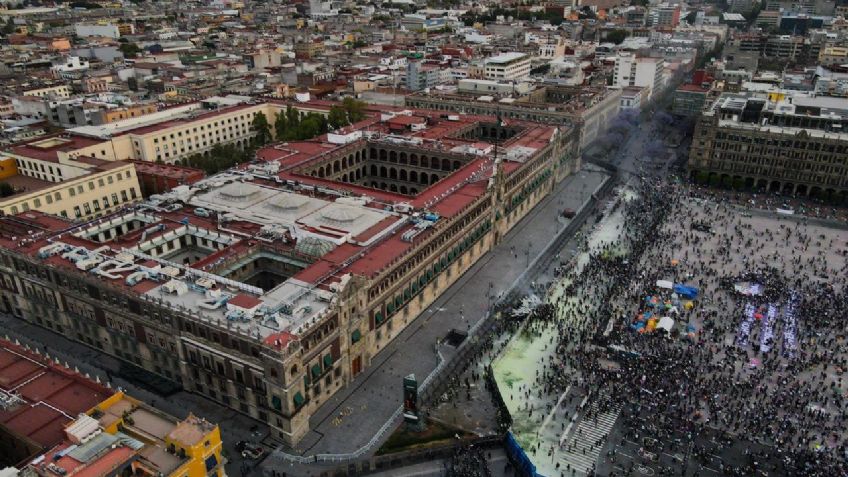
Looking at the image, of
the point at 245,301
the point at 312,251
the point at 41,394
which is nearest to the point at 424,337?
the point at 312,251

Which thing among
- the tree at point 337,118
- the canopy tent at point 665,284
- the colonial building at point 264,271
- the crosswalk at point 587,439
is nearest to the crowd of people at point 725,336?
the canopy tent at point 665,284

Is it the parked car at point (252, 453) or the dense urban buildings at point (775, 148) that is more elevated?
the dense urban buildings at point (775, 148)

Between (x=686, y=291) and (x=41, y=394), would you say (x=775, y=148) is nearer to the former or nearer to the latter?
(x=686, y=291)

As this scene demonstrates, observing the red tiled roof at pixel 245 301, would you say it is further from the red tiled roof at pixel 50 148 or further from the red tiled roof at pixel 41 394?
the red tiled roof at pixel 50 148

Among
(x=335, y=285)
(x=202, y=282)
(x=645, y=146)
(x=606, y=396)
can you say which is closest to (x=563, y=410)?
(x=606, y=396)

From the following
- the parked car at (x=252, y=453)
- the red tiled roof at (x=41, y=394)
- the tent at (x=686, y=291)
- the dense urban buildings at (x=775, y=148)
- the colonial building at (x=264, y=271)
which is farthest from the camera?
the dense urban buildings at (x=775, y=148)

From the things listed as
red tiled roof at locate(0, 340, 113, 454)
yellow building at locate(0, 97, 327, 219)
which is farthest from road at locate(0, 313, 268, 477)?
yellow building at locate(0, 97, 327, 219)
